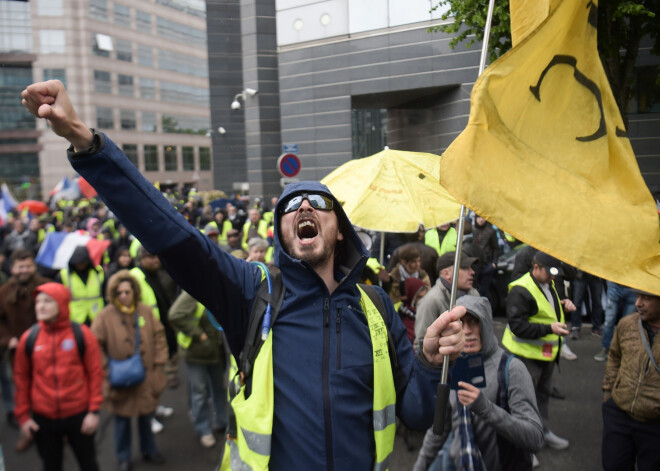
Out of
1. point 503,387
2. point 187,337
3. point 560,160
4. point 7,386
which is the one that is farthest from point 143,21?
point 560,160

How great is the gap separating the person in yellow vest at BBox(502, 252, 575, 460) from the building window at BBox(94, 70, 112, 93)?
56.7m

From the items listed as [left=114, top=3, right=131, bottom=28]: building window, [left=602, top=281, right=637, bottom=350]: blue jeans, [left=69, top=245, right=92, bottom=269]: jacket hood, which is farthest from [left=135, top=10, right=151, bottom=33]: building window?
[left=602, top=281, right=637, bottom=350]: blue jeans

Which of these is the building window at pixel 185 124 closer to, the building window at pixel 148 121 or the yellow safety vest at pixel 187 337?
the building window at pixel 148 121

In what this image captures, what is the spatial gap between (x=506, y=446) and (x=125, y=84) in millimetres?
61274

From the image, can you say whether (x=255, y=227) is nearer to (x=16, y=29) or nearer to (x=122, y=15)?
(x=16, y=29)

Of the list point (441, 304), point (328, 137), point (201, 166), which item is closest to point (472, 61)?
point (328, 137)

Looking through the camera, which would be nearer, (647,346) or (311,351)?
(311,351)

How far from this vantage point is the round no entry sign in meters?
12.2

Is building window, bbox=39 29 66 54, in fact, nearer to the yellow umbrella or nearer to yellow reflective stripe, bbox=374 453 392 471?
the yellow umbrella

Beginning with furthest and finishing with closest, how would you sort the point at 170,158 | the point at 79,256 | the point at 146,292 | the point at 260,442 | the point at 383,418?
the point at 170,158 → the point at 79,256 → the point at 146,292 → the point at 383,418 → the point at 260,442

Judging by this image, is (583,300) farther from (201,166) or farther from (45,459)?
(201,166)

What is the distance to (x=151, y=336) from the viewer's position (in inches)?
210

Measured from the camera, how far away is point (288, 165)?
1235 centimetres

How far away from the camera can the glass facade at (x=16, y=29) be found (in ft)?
153
